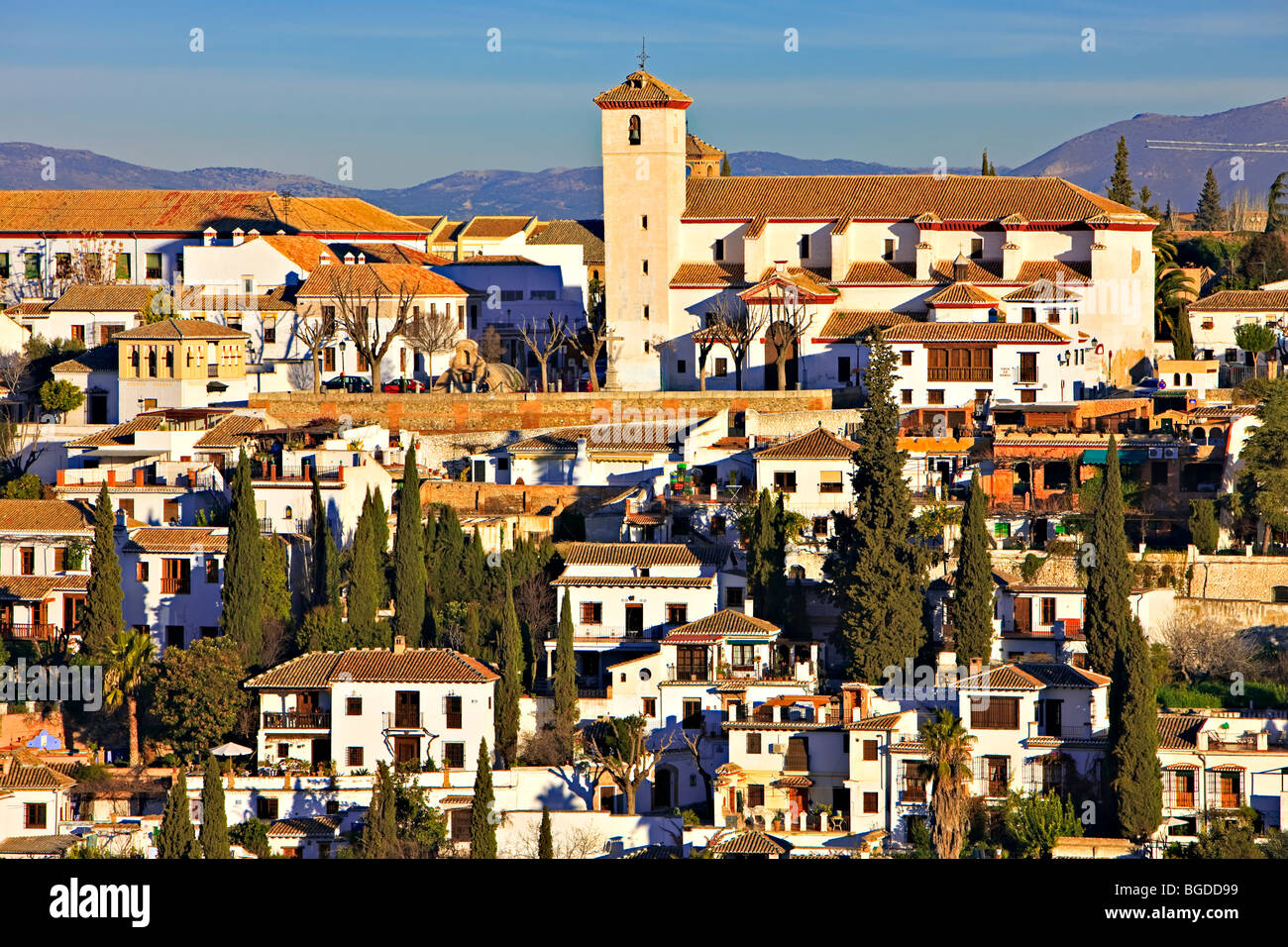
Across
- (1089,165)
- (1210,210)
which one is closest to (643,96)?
(1210,210)

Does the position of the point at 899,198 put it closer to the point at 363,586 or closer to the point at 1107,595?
the point at 1107,595

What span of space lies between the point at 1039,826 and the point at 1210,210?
5013 centimetres

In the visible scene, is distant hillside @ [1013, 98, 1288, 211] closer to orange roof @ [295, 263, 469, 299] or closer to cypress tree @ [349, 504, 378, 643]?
orange roof @ [295, 263, 469, 299]

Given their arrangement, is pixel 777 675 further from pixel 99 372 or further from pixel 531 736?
pixel 99 372

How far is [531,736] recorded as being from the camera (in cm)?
2828

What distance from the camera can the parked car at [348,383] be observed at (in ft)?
141

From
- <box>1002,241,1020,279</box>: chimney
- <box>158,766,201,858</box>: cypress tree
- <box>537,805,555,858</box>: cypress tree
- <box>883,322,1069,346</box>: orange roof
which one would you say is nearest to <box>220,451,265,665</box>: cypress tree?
<box>158,766,201,858</box>: cypress tree

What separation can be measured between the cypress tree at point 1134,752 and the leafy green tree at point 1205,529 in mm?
6545

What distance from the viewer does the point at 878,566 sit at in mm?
29016

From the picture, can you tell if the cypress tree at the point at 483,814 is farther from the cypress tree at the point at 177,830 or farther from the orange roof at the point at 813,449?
the orange roof at the point at 813,449

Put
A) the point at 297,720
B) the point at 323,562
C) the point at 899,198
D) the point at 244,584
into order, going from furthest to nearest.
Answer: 1. the point at 899,198
2. the point at 323,562
3. the point at 244,584
4. the point at 297,720

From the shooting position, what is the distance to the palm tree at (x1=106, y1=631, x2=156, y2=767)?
1161 inches

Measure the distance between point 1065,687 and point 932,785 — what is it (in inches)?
96.3

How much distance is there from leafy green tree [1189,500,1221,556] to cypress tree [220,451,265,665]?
50.2ft
